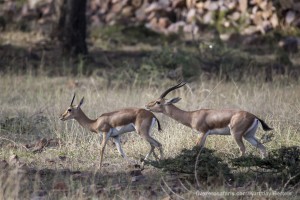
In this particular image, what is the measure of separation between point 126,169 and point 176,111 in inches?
42.7

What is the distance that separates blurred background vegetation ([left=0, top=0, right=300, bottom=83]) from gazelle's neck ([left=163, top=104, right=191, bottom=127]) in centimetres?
532

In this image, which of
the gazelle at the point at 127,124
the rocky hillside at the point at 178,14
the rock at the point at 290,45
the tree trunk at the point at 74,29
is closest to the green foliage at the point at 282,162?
the gazelle at the point at 127,124

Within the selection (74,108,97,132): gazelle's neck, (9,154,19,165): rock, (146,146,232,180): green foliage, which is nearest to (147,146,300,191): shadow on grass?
(146,146,232,180): green foliage

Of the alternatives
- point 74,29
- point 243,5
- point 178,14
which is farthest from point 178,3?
point 74,29

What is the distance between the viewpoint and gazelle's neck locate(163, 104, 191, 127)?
8.23 meters

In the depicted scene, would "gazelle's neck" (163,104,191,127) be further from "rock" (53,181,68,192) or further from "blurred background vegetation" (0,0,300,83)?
"blurred background vegetation" (0,0,300,83)

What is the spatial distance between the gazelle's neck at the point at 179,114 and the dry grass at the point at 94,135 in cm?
36

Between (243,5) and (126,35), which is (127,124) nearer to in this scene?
(126,35)

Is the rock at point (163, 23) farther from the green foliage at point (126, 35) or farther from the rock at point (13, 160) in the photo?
the rock at point (13, 160)

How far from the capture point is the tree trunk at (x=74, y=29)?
15688mm

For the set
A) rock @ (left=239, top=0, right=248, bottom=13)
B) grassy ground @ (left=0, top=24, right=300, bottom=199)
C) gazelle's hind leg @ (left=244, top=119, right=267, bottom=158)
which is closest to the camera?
grassy ground @ (left=0, top=24, right=300, bottom=199)

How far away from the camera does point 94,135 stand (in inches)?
362

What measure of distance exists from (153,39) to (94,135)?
9535 mm

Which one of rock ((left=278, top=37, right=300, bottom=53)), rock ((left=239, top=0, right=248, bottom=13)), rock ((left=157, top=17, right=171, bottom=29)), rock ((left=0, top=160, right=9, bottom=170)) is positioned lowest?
rock ((left=0, top=160, right=9, bottom=170))
